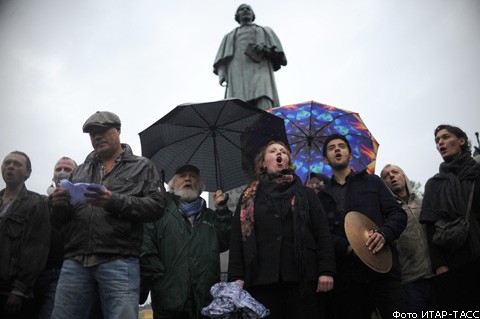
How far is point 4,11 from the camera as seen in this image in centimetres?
482

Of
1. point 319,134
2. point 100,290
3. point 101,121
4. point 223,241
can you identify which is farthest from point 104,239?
point 319,134

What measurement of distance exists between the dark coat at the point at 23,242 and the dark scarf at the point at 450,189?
334 cm

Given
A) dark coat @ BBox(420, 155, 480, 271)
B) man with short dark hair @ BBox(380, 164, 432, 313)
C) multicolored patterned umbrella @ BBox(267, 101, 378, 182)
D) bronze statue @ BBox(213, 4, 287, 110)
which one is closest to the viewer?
dark coat @ BBox(420, 155, 480, 271)

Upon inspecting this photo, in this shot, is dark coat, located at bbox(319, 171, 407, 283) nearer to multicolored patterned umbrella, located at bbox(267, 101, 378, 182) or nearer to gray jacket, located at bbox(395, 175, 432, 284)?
gray jacket, located at bbox(395, 175, 432, 284)

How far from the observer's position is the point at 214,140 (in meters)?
4.90

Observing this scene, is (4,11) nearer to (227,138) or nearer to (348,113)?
(227,138)

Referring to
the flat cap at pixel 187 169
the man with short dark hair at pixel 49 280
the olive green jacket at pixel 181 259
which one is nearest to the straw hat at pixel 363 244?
the olive green jacket at pixel 181 259

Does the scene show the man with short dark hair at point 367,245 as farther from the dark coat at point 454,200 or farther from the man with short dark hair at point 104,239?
the man with short dark hair at point 104,239

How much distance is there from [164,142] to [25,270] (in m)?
1.95

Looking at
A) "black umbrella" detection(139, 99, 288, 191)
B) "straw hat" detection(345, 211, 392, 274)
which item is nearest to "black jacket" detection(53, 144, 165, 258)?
"straw hat" detection(345, 211, 392, 274)

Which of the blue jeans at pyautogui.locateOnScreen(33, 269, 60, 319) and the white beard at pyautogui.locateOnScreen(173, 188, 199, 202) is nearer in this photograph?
the blue jeans at pyautogui.locateOnScreen(33, 269, 60, 319)

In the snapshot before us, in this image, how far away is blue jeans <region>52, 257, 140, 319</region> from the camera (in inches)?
112

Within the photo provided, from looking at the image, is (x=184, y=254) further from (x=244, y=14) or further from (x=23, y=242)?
(x=244, y=14)

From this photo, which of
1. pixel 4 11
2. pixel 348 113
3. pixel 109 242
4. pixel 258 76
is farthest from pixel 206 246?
pixel 258 76
